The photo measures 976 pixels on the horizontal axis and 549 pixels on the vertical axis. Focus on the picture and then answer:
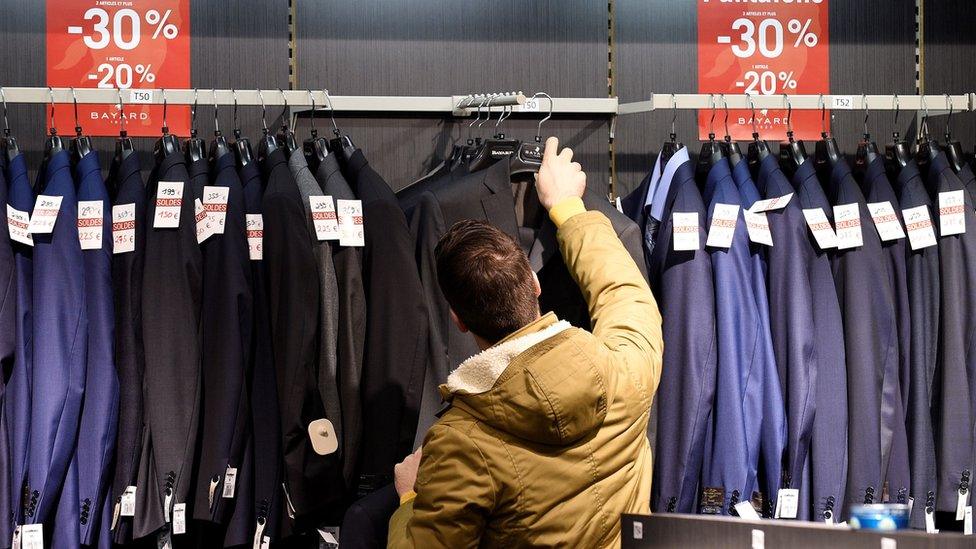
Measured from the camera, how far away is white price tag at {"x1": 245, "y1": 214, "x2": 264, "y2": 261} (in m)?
2.96

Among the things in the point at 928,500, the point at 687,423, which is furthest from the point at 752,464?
the point at 928,500

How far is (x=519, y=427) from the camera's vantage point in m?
1.82

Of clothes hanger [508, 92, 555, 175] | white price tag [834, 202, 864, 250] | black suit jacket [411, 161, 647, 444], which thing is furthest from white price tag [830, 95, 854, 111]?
clothes hanger [508, 92, 555, 175]

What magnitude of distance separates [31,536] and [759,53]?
2834mm

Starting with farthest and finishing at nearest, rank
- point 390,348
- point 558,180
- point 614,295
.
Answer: point 390,348 < point 558,180 < point 614,295

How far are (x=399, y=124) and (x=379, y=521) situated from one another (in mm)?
1838

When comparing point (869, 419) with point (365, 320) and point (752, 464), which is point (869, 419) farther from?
point (365, 320)

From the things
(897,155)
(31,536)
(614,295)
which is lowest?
(31,536)

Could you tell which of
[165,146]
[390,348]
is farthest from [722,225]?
[165,146]

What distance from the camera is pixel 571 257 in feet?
8.16

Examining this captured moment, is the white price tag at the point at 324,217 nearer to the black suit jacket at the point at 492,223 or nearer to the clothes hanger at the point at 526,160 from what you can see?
the black suit jacket at the point at 492,223

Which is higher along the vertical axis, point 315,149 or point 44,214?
point 315,149

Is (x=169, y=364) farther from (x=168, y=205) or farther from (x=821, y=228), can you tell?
(x=821, y=228)

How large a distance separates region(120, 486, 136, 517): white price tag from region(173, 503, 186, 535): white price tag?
12 cm
